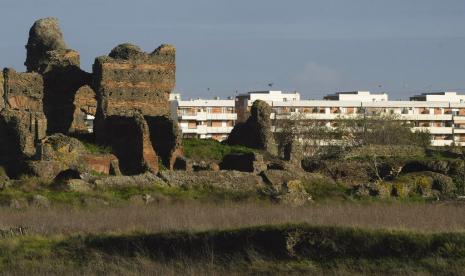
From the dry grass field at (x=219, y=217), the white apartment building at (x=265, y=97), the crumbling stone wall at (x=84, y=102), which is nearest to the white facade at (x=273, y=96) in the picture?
the white apartment building at (x=265, y=97)

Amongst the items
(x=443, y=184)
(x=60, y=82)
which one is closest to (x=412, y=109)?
(x=60, y=82)

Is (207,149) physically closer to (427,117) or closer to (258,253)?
(258,253)

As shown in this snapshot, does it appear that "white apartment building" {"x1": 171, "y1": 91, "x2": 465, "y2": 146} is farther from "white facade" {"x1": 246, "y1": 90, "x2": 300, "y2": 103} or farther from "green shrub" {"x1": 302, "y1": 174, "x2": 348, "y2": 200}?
"green shrub" {"x1": 302, "y1": 174, "x2": 348, "y2": 200}

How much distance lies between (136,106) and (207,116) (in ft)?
190

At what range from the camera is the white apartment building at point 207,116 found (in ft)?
324

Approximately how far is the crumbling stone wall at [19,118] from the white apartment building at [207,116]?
55.8m

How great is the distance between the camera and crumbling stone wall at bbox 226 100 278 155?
145 ft

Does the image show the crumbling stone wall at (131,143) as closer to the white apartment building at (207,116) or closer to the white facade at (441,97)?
the white apartment building at (207,116)

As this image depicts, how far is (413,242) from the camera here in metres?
19.6

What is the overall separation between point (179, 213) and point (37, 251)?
5914 mm

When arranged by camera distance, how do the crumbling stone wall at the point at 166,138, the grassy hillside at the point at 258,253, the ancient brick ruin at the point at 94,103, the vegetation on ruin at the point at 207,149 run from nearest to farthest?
the grassy hillside at the point at 258,253 < the ancient brick ruin at the point at 94,103 < the crumbling stone wall at the point at 166,138 < the vegetation on ruin at the point at 207,149

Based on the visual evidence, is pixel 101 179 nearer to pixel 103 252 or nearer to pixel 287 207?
pixel 287 207

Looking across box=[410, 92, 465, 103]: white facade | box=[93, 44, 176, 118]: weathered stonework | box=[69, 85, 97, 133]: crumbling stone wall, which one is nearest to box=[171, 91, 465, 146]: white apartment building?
box=[410, 92, 465, 103]: white facade

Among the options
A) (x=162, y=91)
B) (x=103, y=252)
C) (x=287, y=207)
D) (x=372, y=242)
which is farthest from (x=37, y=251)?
(x=162, y=91)
